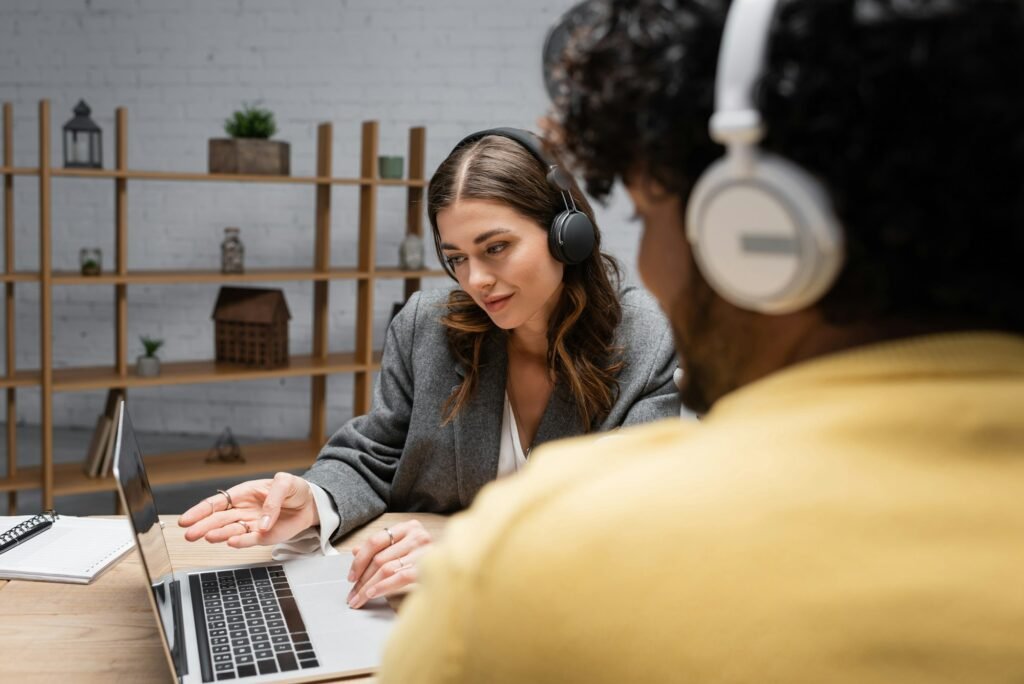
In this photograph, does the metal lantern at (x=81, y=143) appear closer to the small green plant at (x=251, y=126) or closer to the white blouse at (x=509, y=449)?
the small green plant at (x=251, y=126)

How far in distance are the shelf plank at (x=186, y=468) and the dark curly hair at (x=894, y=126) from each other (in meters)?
3.08

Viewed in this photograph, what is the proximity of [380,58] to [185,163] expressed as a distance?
1085mm

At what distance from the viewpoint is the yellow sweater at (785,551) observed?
16.6 inches

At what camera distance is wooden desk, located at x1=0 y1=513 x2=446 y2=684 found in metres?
0.98

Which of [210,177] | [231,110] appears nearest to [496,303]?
[210,177]

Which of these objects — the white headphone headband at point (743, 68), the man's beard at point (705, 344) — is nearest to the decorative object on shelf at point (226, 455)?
the man's beard at point (705, 344)

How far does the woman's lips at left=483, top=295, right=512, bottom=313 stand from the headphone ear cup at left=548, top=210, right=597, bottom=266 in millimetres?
113

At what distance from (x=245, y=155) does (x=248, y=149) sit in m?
0.03

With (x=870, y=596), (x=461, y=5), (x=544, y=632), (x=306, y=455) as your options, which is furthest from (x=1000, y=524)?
(x=461, y=5)

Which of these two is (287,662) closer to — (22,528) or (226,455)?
(22,528)

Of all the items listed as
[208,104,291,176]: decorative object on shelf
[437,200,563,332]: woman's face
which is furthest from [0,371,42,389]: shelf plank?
[437,200,563,332]: woman's face

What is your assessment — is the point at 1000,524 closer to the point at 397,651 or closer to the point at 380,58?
the point at 397,651

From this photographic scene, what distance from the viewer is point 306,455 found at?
383 cm

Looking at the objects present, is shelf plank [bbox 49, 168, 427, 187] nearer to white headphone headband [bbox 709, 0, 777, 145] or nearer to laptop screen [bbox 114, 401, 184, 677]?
laptop screen [bbox 114, 401, 184, 677]
